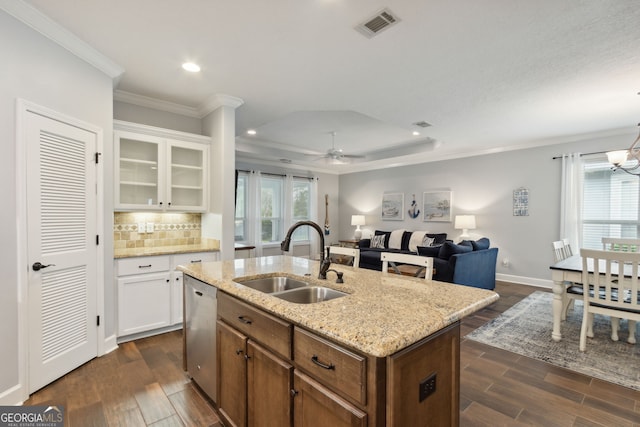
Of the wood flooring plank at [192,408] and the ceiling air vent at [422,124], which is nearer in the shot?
the wood flooring plank at [192,408]

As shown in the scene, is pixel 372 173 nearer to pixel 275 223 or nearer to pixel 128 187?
pixel 275 223

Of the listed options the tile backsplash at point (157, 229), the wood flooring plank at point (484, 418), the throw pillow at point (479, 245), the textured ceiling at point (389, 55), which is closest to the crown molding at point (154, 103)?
the textured ceiling at point (389, 55)

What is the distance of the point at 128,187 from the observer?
3.38 m

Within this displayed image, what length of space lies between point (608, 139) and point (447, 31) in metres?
4.53

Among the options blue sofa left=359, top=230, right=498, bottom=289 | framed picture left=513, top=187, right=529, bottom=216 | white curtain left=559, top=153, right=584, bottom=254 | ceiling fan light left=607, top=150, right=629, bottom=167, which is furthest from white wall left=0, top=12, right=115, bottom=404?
white curtain left=559, top=153, right=584, bottom=254

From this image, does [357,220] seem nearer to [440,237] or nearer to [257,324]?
Answer: [440,237]

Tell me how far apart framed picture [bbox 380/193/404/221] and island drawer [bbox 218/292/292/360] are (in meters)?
6.32

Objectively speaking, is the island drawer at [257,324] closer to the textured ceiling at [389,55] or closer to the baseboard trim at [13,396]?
the baseboard trim at [13,396]

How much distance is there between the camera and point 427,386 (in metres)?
1.18

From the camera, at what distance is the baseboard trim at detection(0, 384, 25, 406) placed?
193 centimetres

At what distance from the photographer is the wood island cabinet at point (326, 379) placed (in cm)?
101

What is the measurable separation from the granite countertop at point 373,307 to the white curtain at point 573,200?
483 cm

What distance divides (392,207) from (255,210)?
343 centimetres

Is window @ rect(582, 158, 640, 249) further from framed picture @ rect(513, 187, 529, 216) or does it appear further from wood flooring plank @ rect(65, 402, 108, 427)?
wood flooring plank @ rect(65, 402, 108, 427)
